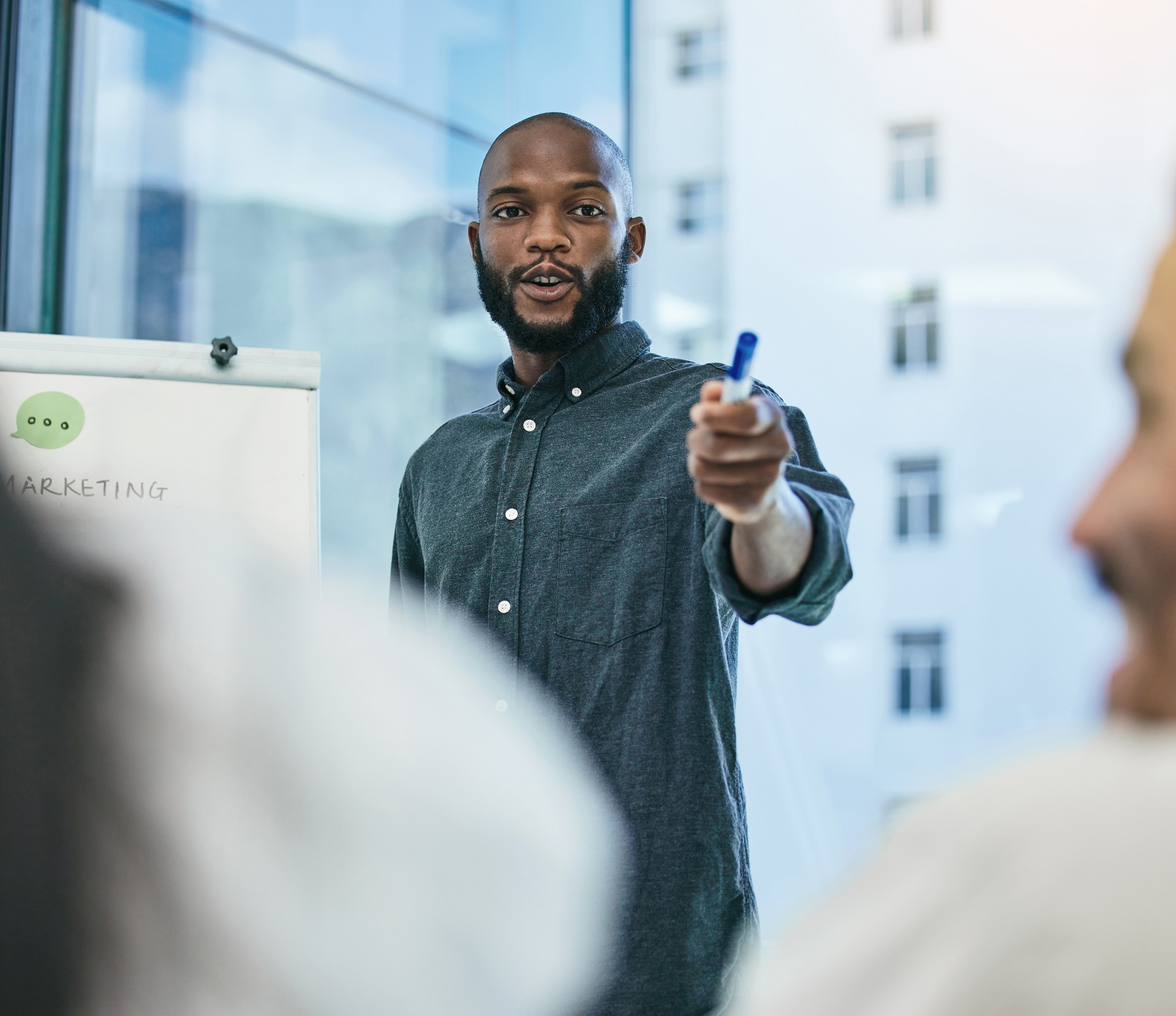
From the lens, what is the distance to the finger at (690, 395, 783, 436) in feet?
3.26

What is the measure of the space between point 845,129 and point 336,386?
202cm

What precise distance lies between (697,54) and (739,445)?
3.90 meters

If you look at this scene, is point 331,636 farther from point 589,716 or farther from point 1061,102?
point 1061,102

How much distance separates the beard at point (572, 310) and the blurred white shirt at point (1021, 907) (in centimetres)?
137

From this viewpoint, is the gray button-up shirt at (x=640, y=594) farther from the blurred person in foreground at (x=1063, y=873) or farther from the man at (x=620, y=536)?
the blurred person in foreground at (x=1063, y=873)

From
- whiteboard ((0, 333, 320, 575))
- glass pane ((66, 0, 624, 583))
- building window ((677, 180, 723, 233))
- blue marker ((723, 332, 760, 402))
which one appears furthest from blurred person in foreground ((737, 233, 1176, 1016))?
building window ((677, 180, 723, 233))

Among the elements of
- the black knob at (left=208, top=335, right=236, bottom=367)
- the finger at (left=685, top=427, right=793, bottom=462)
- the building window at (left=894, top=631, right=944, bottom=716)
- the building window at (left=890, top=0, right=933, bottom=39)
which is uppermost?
the building window at (left=890, top=0, right=933, bottom=39)

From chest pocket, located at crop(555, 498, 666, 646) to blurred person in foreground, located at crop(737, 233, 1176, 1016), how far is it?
3.55 feet

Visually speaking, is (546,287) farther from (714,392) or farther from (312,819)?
(312,819)

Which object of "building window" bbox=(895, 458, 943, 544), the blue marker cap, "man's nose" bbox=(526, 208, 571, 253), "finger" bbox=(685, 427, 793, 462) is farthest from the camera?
"building window" bbox=(895, 458, 943, 544)

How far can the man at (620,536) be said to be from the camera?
4.42 feet

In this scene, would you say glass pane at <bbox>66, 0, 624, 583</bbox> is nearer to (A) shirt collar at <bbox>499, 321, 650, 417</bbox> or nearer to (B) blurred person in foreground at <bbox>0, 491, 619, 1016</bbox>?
(A) shirt collar at <bbox>499, 321, 650, 417</bbox>

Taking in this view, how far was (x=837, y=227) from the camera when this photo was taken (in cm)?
435

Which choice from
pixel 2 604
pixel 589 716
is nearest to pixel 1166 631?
pixel 2 604
